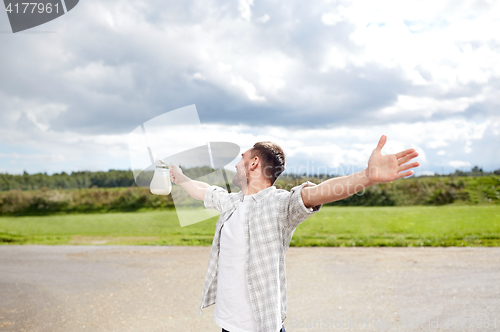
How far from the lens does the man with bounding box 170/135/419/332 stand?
85.5 inches

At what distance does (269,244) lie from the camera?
2371mm

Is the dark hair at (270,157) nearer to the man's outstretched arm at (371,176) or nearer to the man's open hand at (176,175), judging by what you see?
the man's outstretched arm at (371,176)

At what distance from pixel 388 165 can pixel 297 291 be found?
5184 millimetres

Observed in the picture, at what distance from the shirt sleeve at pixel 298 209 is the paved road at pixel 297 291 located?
131 inches

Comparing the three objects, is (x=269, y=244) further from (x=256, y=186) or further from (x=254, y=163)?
(x=254, y=163)

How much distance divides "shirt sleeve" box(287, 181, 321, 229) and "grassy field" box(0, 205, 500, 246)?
33.0 ft

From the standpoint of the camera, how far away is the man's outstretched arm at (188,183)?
124 inches

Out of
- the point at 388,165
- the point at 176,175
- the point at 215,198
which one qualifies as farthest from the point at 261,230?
the point at 176,175

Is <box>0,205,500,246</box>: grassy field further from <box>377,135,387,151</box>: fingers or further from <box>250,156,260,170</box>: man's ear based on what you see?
<box>377,135,387,151</box>: fingers

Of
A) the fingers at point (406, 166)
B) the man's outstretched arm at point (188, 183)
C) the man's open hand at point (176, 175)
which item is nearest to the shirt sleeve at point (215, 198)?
the man's outstretched arm at point (188, 183)

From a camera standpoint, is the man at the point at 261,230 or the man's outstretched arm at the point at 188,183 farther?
the man's outstretched arm at the point at 188,183

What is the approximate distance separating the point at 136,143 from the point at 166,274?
18.8 feet

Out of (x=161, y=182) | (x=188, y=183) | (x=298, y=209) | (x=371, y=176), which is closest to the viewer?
(x=371, y=176)

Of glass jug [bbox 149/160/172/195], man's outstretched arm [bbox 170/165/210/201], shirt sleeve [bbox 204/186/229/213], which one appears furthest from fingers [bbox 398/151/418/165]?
glass jug [bbox 149/160/172/195]
